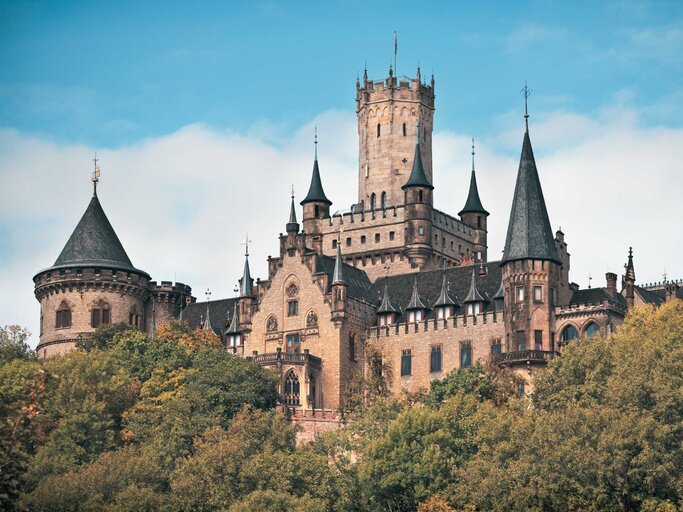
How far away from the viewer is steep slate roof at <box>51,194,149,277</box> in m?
167

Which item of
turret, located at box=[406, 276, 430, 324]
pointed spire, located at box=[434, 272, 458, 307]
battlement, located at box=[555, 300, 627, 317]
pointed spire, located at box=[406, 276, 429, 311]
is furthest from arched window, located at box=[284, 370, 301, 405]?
battlement, located at box=[555, 300, 627, 317]

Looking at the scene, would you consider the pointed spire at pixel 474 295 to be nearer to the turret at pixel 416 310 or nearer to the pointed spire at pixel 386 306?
the turret at pixel 416 310

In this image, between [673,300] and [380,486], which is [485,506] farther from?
[673,300]

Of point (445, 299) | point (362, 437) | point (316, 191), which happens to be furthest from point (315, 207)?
point (362, 437)

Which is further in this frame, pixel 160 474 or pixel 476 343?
pixel 476 343

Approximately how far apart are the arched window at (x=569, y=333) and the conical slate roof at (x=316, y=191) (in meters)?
30.0

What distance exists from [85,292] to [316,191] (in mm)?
19191

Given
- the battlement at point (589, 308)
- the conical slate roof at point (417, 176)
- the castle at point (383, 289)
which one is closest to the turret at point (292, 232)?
the castle at point (383, 289)

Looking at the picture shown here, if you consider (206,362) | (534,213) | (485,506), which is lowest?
(485,506)

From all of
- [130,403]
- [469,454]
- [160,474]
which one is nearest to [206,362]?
[130,403]

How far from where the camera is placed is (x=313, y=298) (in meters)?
158

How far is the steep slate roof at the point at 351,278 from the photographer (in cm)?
15925

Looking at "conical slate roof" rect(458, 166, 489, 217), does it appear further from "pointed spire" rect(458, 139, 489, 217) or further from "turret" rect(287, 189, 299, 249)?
"turret" rect(287, 189, 299, 249)

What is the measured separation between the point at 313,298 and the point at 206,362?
1167cm
